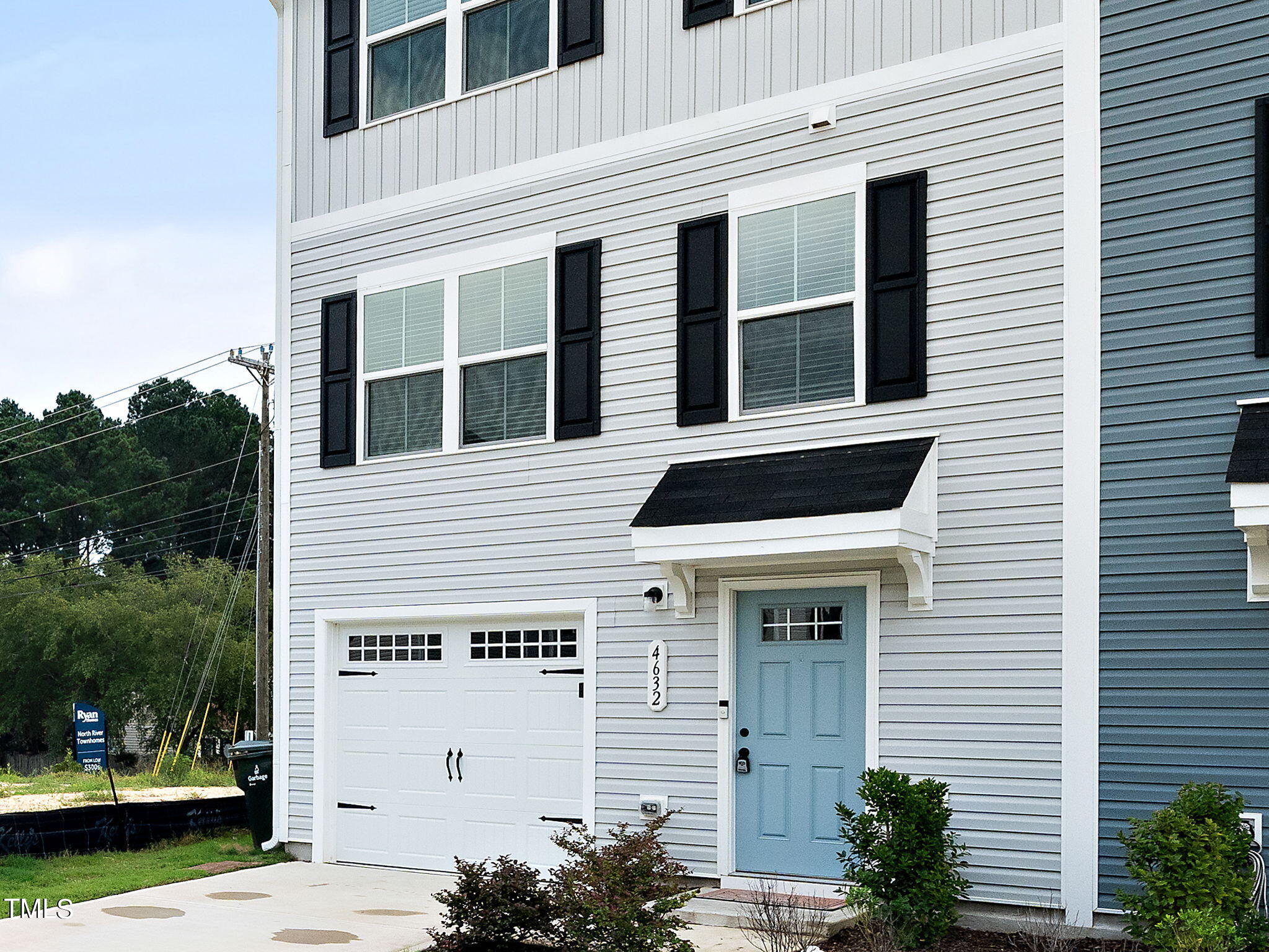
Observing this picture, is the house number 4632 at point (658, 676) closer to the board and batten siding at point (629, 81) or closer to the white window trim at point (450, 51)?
the board and batten siding at point (629, 81)

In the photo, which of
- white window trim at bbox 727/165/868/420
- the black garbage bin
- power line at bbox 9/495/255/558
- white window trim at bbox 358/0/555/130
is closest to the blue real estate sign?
the black garbage bin

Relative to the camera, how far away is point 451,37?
451 inches

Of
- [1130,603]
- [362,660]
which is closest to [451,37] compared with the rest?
[362,660]

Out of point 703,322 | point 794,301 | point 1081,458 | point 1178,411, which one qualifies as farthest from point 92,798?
point 1178,411

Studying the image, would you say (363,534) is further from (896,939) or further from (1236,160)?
(1236,160)

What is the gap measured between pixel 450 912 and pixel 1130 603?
14.0 ft

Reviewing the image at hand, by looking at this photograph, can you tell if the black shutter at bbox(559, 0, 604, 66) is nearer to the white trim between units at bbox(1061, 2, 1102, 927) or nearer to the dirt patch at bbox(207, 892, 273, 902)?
the white trim between units at bbox(1061, 2, 1102, 927)

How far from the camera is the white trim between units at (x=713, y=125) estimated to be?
8734 mm

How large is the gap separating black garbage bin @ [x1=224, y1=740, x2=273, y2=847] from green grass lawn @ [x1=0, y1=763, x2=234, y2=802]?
3409 millimetres

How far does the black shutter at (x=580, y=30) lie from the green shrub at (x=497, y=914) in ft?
20.6

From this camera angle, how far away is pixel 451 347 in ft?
36.8

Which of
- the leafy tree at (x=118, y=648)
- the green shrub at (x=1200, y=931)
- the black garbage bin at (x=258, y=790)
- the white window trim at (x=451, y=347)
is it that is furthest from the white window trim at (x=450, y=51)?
the leafy tree at (x=118, y=648)

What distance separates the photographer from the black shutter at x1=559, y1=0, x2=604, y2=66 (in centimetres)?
1056

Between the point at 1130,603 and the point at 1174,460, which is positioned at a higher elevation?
Result: the point at 1174,460
